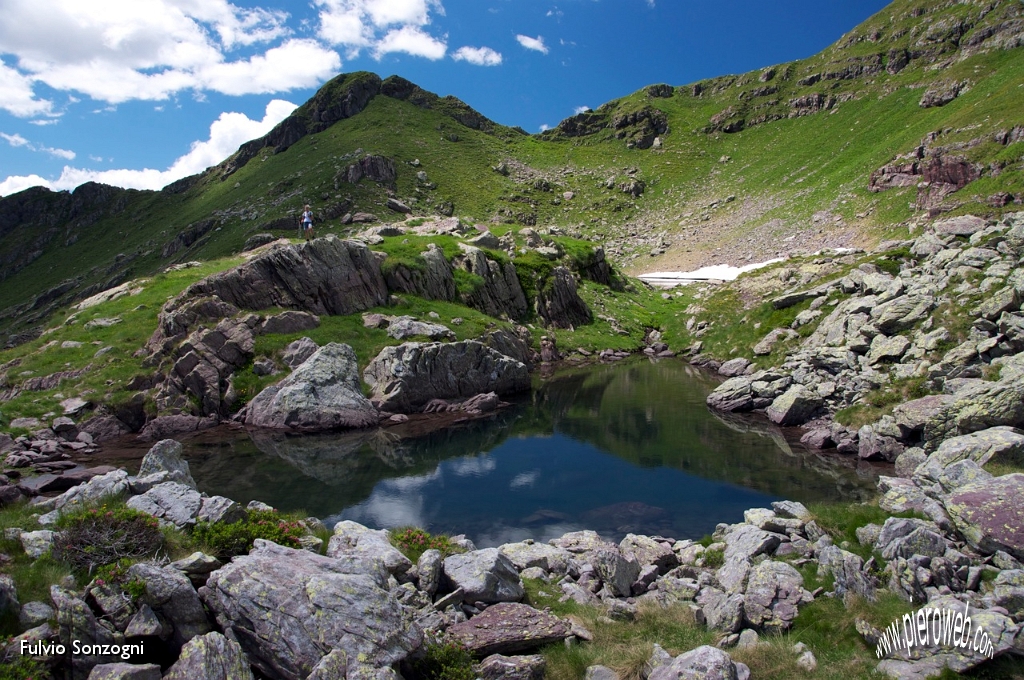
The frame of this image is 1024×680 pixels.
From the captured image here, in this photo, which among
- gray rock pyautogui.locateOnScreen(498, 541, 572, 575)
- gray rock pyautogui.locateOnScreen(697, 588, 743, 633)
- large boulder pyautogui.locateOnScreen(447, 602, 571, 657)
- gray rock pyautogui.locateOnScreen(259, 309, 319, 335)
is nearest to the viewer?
large boulder pyautogui.locateOnScreen(447, 602, 571, 657)

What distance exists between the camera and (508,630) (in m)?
12.5

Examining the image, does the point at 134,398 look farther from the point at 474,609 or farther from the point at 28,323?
the point at 28,323

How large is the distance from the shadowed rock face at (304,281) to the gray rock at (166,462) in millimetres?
30226

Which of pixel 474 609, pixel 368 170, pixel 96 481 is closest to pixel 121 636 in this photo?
pixel 474 609

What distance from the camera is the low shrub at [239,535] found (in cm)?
1277

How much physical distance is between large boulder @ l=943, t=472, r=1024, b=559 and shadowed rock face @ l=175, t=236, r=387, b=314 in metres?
46.2

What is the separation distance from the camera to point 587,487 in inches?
1171

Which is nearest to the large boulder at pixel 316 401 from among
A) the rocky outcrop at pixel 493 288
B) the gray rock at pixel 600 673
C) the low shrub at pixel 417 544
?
the rocky outcrop at pixel 493 288

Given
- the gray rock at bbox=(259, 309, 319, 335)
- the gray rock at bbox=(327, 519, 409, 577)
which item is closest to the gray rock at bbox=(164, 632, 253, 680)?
the gray rock at bbox=(327, 519, 409, 577)

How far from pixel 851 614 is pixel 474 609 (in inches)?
361

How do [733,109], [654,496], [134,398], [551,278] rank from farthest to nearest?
[733,109] → [551,278] → [134,398] → [654,496]

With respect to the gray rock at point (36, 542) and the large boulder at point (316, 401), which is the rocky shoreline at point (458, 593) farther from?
the large boulder at point (316, 401)

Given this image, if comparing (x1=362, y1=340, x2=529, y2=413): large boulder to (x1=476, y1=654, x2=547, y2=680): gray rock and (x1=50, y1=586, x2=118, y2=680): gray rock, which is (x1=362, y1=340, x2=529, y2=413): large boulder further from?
(x1=50, y1=586, x2=118, y2=680): gray rock

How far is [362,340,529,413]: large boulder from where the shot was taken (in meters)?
43.6
